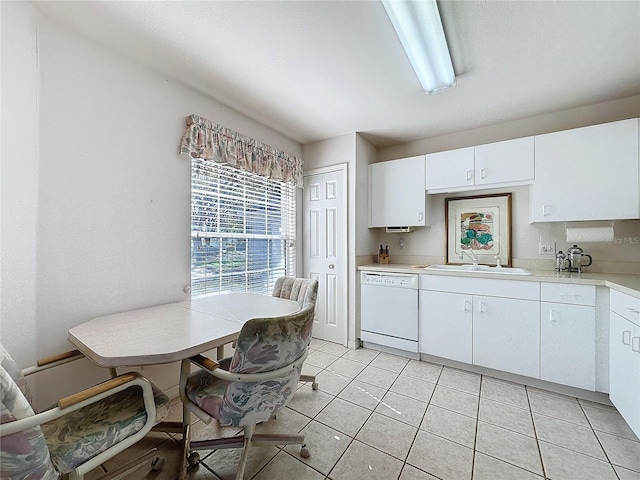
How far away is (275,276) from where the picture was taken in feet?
9.98

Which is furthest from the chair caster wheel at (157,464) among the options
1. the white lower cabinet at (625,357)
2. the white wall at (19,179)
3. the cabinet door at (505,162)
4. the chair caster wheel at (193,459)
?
the cabinet door at (505,162)

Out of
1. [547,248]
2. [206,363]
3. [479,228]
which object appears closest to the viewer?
[206,363]

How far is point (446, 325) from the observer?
2.48 meters

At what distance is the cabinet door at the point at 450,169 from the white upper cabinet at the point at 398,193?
10 centimetres

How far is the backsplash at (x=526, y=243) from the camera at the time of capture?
2.23 m

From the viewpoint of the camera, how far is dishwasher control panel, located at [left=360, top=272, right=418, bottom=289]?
8.72 ft

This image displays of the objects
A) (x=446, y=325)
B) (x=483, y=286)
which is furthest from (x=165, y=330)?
(x=483, y=286)

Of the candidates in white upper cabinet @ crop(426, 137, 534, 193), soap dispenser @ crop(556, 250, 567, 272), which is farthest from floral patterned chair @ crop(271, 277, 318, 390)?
soap dispenser @ crop(556, 250, 567, 272)

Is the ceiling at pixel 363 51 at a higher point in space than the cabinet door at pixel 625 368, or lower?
higher

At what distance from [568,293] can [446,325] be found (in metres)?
0.95

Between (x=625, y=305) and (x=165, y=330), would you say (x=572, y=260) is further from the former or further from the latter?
(x=165, y=330)

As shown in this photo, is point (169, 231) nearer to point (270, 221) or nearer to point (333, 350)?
point (270, 221)

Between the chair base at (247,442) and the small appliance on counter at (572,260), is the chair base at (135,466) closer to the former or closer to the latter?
the chair base at (247,442)

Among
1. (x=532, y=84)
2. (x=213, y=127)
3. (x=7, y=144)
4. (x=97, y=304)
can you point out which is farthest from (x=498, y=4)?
(x=97, y=304)
